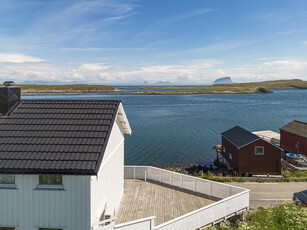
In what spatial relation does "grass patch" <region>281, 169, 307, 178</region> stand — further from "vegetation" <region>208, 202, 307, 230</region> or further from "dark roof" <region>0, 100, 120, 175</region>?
"dark roof" <region>0, 100, 120, 175</region>

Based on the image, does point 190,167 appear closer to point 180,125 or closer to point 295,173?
point 295,173

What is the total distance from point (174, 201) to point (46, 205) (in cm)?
752

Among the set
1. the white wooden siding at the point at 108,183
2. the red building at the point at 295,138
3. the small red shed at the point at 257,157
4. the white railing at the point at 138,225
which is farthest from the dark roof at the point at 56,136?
the red building at the point at 295,138

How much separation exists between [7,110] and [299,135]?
31992 mm

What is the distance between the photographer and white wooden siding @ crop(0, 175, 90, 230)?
8812mm

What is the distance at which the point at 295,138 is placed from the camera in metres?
30.9

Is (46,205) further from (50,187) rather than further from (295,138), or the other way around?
(295,138)

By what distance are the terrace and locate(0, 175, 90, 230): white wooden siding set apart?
1.47 metres

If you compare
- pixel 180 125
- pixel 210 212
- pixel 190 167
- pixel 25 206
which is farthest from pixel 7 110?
pixel 180 125

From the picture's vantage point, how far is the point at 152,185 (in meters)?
16.3

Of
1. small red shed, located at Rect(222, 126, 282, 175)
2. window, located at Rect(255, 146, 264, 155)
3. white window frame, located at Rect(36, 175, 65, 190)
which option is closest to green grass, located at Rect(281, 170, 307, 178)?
small red shed, located at Rect(222, 126, 282, 175)

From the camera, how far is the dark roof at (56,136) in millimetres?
8664

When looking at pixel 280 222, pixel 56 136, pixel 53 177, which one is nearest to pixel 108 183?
pixel 53 177

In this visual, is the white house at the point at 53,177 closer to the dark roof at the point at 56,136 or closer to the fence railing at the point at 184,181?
the dark roof at the point at 56,136
